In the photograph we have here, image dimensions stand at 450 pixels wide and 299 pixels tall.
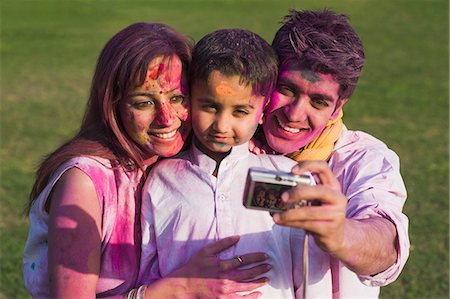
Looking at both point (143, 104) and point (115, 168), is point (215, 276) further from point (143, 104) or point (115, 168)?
point (143, 104)

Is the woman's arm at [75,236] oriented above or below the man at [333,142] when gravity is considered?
below

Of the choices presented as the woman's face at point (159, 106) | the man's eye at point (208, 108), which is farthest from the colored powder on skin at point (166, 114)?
the man's eye at point (208, 108)

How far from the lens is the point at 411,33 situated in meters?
20.3

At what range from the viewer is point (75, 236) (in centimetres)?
305

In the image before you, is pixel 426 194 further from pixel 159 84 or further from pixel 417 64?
pixel 417 64

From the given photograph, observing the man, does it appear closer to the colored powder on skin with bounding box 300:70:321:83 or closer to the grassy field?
the colored powder on skin with bounding box 300:70:321:83

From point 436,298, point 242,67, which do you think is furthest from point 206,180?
point 436,298

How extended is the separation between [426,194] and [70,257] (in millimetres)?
6505

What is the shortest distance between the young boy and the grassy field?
12.4 feet

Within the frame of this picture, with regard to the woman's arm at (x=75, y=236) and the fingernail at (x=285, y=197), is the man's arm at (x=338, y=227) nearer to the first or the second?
the fingernail at (x=285, y=197)

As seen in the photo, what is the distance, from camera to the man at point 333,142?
3070mm

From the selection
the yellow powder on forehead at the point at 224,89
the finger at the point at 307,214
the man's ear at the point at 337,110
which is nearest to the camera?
the finger at the point at 307,214

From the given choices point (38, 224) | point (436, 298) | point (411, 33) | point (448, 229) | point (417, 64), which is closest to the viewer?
point (38, 224)

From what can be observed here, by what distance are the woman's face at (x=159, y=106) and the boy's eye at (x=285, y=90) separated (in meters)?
0.39
